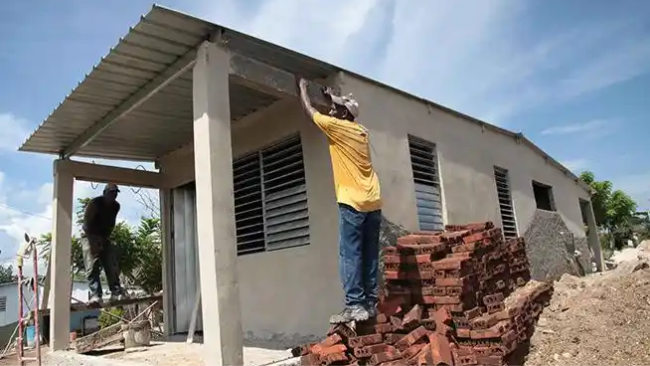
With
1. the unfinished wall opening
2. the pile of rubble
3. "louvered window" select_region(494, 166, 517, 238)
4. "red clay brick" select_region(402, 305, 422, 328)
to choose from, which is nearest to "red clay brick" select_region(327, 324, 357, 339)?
the pile of rubble

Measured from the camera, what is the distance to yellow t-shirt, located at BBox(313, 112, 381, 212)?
15.1 feet

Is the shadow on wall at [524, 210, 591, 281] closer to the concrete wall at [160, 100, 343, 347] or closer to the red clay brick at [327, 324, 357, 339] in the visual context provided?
the concrete wall at [160, 100, 343, 347]

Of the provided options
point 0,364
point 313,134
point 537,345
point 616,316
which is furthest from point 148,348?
point 0,364

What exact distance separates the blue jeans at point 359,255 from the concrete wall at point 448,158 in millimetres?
1582

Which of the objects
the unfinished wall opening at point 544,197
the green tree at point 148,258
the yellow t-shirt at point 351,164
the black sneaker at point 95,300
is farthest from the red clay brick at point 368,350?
the green tree at point 148,258

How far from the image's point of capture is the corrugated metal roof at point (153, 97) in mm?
4727

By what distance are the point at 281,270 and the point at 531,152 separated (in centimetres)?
751

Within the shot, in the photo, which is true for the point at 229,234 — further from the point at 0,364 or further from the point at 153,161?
the point at 0,364

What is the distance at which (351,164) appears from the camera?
470cm

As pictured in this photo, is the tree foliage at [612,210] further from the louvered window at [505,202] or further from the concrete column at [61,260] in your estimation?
the concrete column at [61,260]

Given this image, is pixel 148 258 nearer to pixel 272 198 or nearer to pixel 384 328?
pixel 272 198

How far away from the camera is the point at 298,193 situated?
21.1 feet

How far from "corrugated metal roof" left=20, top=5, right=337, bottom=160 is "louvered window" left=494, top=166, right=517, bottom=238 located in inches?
204

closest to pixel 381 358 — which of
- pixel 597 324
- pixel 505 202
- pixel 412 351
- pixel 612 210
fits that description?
pixel 412 351
